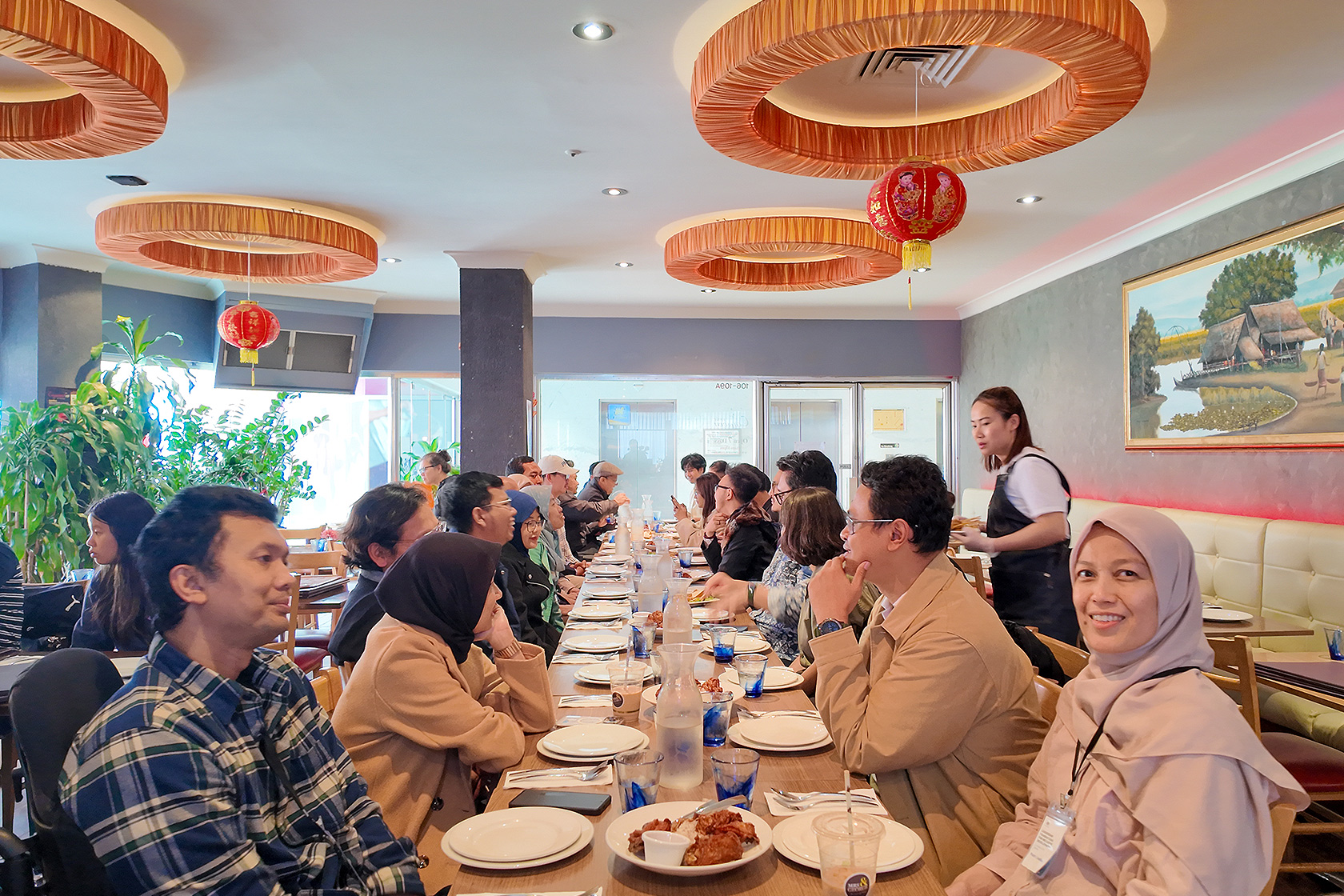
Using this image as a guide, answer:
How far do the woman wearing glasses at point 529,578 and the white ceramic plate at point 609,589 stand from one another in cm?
21

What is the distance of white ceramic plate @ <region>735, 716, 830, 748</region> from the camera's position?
193 centimetres

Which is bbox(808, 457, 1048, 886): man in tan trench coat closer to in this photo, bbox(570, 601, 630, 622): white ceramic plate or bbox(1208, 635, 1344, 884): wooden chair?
bbox(1208, 635, 1344, 884): wooden chair

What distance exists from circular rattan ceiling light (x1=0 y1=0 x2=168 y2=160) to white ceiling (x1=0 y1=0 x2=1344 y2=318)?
0.66 ft

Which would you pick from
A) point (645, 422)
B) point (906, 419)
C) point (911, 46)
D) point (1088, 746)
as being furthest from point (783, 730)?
point (645, 422)

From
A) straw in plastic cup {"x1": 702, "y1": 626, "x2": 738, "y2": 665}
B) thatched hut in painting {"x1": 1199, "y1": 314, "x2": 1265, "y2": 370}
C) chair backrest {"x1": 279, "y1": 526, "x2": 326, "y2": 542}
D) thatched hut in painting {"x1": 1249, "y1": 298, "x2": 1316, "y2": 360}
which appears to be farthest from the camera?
chair backrest {"x1": 279, "y1": 526, "x2": 326, "y2": 542}

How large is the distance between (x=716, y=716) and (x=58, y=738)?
114 cm

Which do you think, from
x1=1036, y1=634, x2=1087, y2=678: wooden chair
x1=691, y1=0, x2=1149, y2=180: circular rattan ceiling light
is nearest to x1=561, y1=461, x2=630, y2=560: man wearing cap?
x1=691, y1=0, x2=1149, y2=180: circular rattan ceiling light

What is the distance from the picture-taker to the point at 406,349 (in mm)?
9312

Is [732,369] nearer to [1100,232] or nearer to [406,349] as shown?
Answer: [406,349]

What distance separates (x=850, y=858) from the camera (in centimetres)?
122

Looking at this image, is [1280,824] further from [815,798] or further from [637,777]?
[637,777]

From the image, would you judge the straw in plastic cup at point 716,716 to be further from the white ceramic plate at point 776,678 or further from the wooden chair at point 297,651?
the wooden chair at point 297,651

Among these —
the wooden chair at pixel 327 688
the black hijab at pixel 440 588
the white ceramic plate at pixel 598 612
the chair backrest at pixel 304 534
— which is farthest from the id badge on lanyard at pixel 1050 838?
the chair backrest at pixel 304 534

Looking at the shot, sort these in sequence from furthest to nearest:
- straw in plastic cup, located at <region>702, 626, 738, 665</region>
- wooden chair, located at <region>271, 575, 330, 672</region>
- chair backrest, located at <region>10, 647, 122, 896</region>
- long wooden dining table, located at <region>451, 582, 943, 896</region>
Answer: wooden chair, located at <region>271, 575, 330, 672</region>
straw in plastic cup, located at <region>702, 626, 738, 665</region>
long wooden dining table, located at <region>451, 582, 943, 896</region>
chair backrest, located at <region>10, 647, 122, 896</region>
